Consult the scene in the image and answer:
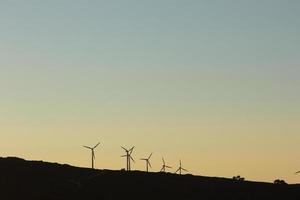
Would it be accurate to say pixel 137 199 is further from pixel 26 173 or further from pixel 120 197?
pixel 26 173

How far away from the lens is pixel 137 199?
19938 centimetres

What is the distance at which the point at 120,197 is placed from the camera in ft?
643

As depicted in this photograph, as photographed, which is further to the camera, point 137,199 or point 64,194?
point 137,199

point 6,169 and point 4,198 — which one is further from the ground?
point 6,169

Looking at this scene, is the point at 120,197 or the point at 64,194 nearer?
the point at 64,194

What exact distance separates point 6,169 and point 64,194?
24.6m

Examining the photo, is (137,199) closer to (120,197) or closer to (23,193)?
(120,197)

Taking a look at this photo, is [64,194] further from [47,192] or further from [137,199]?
[137,199]

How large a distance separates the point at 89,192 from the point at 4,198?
26.2m

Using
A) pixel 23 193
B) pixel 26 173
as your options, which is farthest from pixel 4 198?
pixel 26 173

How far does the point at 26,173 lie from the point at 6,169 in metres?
5.89

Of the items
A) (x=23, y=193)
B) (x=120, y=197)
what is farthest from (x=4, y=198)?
(x=120, y=197)

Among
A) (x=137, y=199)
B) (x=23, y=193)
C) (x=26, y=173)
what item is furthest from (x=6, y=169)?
(x=137, y=199)

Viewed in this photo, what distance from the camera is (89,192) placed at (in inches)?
7608
